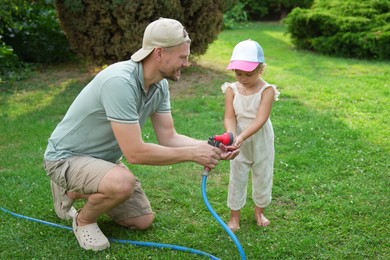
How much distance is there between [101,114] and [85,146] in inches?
9.8

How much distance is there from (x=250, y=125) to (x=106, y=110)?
2.92 ft

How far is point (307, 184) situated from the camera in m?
4.25

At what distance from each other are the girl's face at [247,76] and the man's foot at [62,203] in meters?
1.37

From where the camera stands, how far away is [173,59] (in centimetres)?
312

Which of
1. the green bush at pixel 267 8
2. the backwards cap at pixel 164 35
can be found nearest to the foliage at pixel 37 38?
the backwards cap at pixel 164 35

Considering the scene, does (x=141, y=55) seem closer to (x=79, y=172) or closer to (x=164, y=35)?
(x=164, y=35)

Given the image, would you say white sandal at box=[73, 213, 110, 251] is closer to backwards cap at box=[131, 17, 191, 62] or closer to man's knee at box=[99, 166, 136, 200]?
man's knee at box=[99, 166, 136, 200]

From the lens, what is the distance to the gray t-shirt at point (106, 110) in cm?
305

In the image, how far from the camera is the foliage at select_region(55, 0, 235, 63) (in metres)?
7.31

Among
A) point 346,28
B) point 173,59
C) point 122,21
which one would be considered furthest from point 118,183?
point 346,28

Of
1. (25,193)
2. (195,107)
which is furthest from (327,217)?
(195,107)

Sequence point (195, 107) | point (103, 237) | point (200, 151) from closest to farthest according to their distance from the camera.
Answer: point (200, 151)
point (103, 237)
point (195, 107)

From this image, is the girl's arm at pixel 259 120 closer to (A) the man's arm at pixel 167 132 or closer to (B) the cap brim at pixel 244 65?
(B) the cap brim at pixel 244 65

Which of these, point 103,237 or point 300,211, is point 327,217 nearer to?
point 300,211
